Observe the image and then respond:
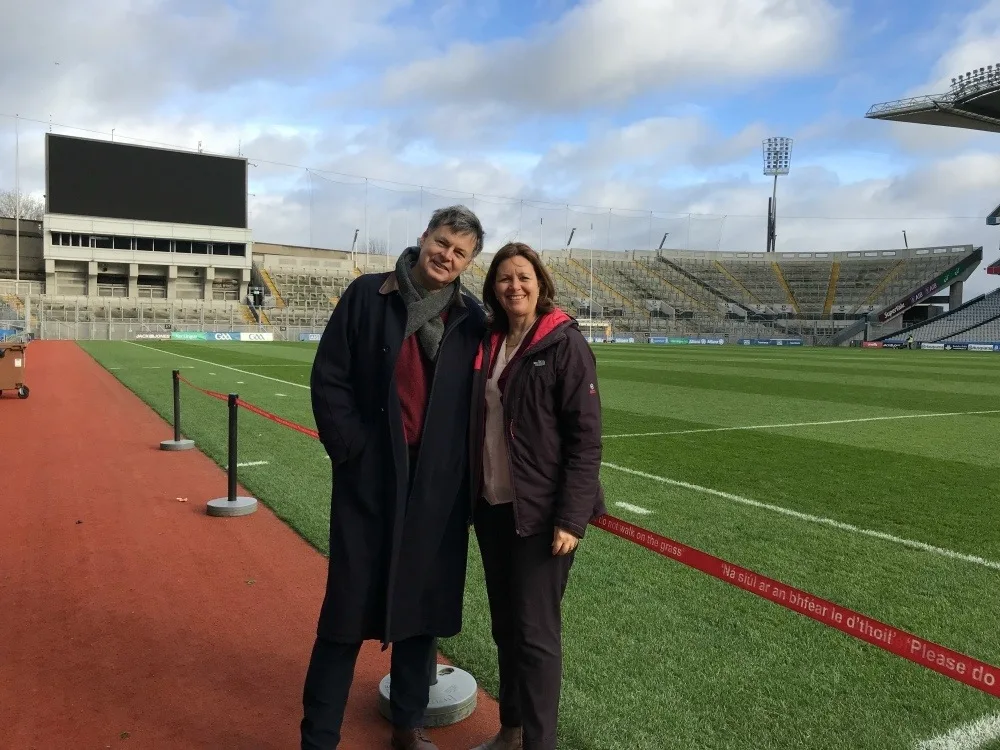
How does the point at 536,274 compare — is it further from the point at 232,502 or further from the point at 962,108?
the point at 962,108

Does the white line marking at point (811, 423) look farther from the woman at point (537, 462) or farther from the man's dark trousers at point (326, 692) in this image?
the man's dark trousers at point (326, 692)

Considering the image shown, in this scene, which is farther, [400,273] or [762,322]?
[762,322]

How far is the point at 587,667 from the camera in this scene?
339 cm

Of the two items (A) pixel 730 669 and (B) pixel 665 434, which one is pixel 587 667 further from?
(B) pixel 665 434

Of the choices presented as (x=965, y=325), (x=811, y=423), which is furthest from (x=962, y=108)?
(x=811, y=423)

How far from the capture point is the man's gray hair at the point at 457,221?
2.62 metres

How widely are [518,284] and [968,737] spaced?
2475 mm

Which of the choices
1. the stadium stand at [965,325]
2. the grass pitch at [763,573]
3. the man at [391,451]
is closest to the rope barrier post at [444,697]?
the grass pitch at [763,573]

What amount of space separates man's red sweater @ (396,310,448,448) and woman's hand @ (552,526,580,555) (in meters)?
0.58

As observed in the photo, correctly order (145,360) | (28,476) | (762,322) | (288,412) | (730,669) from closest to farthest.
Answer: (730,669) < (28,476) < (288,412) < (145,360) < (762,322)

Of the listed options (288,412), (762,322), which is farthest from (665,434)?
(762,322)

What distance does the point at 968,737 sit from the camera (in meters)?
2.85

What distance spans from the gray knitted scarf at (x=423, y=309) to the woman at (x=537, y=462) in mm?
197

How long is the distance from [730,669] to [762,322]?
215 feet
